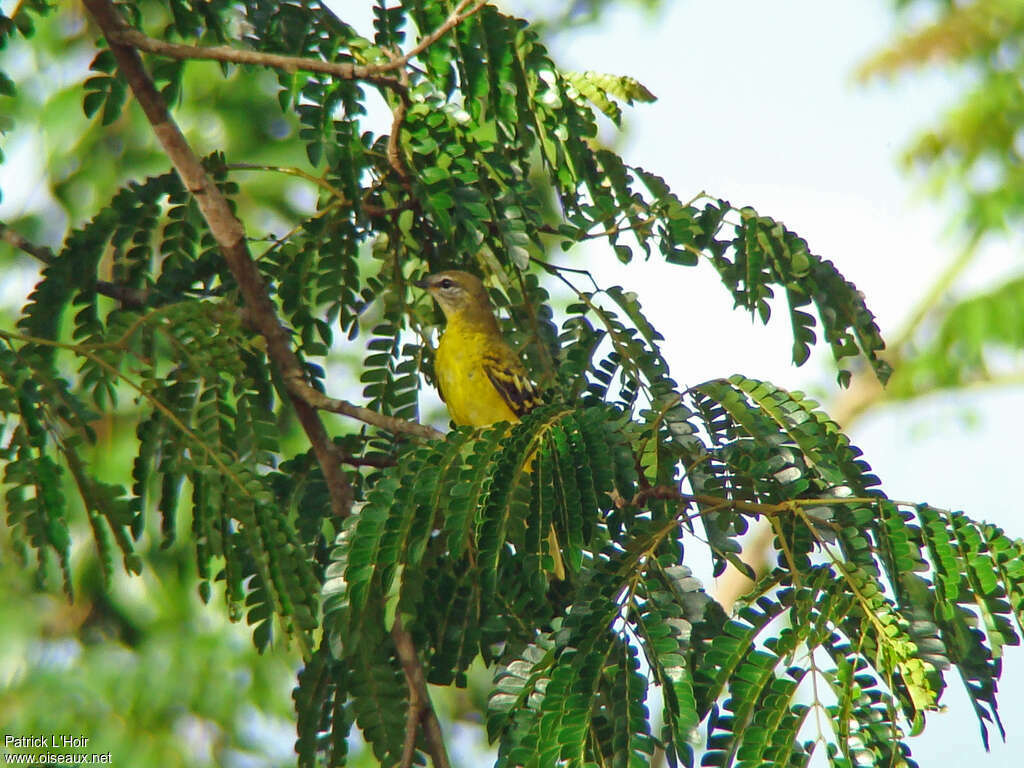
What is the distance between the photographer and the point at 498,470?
7.18 ft

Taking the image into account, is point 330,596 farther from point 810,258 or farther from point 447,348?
point 447,348

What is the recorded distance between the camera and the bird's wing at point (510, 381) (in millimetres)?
4906

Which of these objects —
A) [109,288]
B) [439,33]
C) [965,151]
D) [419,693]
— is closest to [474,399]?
[109,288]

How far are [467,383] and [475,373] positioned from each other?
0.06 m

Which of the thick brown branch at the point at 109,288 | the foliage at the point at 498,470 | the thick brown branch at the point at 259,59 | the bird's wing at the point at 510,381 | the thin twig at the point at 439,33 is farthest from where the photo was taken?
the bird's wing at the point at 510,381

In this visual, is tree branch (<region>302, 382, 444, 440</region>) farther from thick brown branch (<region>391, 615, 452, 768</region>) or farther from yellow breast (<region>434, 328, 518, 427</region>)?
yellow breast (<region>434, 328, 518, 427</region>)

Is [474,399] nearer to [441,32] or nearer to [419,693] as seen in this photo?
[419,693]

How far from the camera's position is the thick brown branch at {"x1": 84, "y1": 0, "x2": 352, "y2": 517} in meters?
3.22

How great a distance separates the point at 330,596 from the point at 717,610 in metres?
0.86

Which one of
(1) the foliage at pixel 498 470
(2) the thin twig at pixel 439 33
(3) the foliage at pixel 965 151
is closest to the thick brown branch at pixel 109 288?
(1) the foliage at pixel 498 470

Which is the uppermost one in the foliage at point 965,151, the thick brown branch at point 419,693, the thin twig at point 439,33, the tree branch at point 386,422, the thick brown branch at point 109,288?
the foliage at point 965,151

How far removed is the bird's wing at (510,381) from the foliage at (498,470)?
117cm

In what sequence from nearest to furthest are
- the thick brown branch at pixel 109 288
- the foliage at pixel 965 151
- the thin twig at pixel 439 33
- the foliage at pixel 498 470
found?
the foliage at pixel 498 470
the thin twig at pixel 439 33
the thick brown branch at pixel 109 288
the foliage at pixel 965 151

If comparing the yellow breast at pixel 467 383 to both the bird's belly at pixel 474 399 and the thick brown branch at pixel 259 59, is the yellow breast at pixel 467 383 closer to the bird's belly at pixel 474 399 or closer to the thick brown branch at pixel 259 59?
the bird's belly at pixel 474 399
